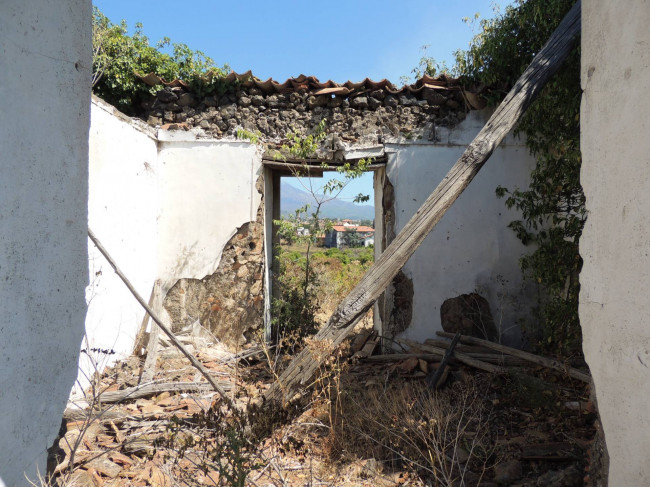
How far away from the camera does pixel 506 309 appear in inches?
200

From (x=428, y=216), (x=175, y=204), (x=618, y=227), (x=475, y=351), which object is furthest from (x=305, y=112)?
(x=618, y=227)

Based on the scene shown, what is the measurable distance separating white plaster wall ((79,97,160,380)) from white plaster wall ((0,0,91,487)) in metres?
2.07

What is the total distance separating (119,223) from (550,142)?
4.48m

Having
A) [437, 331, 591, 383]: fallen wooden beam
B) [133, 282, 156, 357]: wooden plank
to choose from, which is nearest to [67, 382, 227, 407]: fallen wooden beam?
[133, 282, 156, 357]: wooden plank

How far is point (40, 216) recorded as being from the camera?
167 cm

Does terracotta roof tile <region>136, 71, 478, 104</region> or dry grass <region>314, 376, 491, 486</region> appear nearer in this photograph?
dry grass <region>314, 376, 491, 486</region>

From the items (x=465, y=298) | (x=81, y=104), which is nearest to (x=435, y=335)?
(x=465, y=298)

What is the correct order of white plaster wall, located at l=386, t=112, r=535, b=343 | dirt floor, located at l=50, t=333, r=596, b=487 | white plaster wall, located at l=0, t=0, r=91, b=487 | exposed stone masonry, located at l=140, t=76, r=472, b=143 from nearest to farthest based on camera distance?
white plaster wall, located at l=0, t=0, r=91, b=487
dirt floor, located at l=50, t=333, r=596, b=487
white plaster wall, located at l=386, t=112, r=535, b=343
exposed stone masonry, located at l=140, t=76, r=472, b=143

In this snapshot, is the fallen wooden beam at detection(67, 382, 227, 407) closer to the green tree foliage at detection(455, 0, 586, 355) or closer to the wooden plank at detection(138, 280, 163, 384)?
the wooden plank at detection(138, 280, 163, 384)

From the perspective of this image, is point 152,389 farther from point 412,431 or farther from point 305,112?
point 305,112

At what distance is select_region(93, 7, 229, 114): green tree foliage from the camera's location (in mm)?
5062

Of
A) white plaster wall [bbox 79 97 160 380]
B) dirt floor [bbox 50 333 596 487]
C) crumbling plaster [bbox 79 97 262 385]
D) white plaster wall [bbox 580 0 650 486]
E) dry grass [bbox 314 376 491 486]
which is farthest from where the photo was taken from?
crumbling plaster [bbox 79 97 262 385]

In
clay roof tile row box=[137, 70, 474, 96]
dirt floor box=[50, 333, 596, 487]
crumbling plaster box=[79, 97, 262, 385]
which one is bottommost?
dirt floor box=[50, 333, 596, 487]

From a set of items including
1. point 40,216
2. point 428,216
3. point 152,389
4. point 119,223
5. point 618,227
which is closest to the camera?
point 618,227
